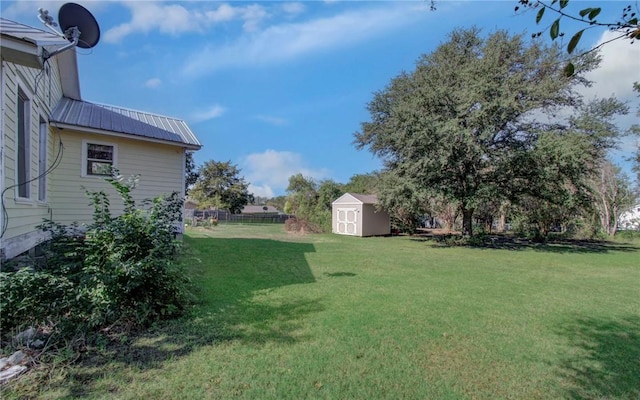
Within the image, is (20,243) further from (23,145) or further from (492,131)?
(492,131)

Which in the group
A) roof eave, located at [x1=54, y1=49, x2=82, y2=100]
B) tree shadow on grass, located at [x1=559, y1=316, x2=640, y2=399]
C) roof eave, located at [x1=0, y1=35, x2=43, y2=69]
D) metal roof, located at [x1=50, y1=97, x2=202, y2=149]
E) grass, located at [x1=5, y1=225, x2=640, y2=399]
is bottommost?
tree shadow on grass, located at [x1=559, y1=316, x2=640, y2=399]

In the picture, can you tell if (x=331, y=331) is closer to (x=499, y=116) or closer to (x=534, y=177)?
(x=499, y=116)

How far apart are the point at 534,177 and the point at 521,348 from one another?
13.7 m

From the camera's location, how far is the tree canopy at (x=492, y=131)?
13.9 m

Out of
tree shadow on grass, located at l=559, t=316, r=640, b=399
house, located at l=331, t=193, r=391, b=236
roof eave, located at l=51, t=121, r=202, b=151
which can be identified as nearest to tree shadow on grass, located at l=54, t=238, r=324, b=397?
tree shadow on grass, located at l=559, t=316, r=640, b=399

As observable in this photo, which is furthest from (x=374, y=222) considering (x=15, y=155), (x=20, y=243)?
(x=15, y=155)

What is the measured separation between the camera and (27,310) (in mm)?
3195

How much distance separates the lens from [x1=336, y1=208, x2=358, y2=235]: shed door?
21.5 metres

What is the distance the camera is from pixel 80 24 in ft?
17.4

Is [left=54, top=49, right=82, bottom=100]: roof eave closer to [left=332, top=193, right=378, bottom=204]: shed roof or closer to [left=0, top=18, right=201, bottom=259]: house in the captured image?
[left=0, top=18, right=201, bottom=259]: house

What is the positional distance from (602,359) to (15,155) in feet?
24.6

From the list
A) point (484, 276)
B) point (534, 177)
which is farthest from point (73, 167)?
point (534, 177)

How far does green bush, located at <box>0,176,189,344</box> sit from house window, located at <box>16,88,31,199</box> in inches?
55.1

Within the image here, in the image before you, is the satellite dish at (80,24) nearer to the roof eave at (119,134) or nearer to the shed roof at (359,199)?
the roof eave at (119,134)
